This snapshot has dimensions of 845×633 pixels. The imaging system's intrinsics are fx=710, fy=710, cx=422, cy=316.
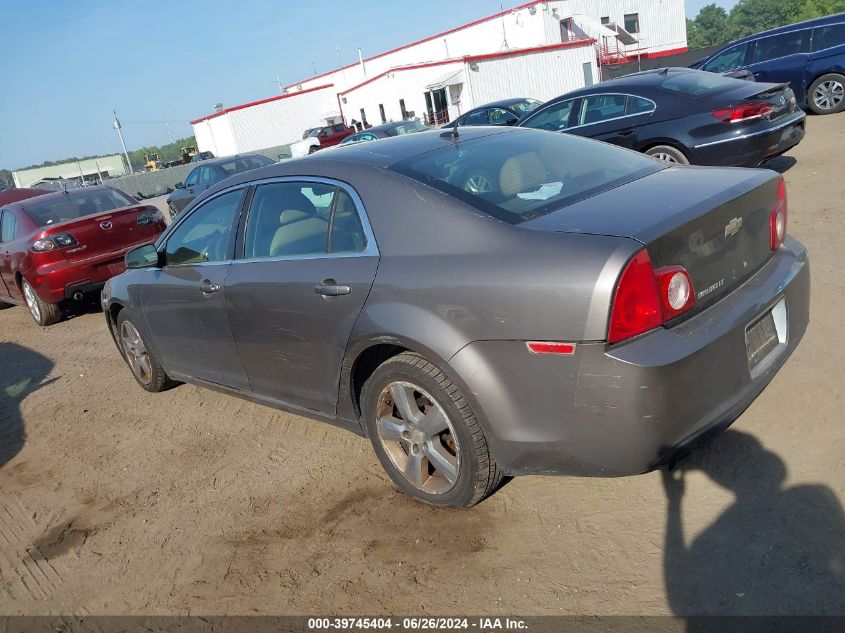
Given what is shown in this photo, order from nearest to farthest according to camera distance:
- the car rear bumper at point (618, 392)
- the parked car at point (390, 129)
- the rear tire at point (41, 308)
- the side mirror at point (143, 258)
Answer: the car rear bumper at point (618, 392) → the side mirror at point (143, 258) → the rear tire at point (41, 308) → the parked car at point (390, 129)

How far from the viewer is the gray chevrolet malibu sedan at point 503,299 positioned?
8.27 feet

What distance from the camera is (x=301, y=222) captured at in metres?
3.65

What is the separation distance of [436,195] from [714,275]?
3.85ft

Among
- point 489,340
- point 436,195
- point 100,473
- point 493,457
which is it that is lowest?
point 100,473

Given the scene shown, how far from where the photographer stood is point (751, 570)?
2.50m

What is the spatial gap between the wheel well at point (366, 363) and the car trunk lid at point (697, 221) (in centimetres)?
86

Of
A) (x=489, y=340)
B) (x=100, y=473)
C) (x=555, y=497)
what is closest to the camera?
(x=489, y=340)

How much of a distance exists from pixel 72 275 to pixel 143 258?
168 inches

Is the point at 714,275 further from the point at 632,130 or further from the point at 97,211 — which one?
the point at 97,211

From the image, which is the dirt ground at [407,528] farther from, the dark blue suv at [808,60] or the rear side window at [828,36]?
the rear side window at [828,36]

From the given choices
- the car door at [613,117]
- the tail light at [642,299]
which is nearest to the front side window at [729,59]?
the car door at [613,117]

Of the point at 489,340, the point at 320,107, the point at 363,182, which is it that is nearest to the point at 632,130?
the point at 363,182

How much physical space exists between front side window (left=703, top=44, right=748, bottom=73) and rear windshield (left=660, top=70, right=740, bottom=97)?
6.01 metres

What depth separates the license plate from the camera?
2.82m
